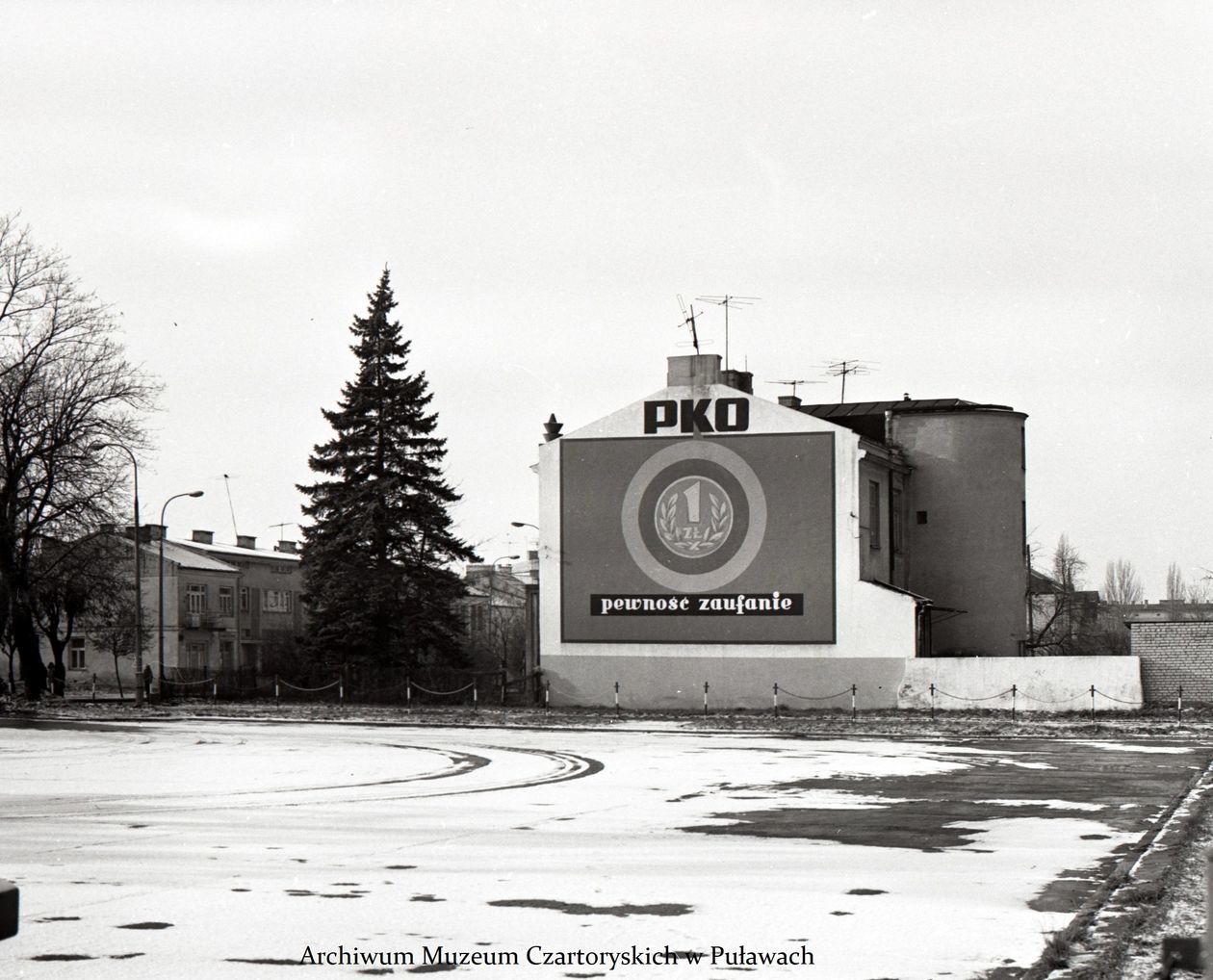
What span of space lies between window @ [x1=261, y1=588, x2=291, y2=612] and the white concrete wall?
2019 inches

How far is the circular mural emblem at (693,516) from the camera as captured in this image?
1917 inches

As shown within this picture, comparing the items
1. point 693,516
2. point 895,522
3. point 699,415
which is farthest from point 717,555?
point 895,522

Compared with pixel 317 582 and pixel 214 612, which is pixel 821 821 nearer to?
pixel 317 582

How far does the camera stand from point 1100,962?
8219 millimetres

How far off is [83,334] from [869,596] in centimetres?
2753

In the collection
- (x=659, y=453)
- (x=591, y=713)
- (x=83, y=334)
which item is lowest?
(x=591, y=713)

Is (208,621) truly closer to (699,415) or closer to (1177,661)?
(699,415)

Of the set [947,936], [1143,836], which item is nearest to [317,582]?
[1143,836]

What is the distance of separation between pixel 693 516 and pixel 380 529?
13019 millimetres

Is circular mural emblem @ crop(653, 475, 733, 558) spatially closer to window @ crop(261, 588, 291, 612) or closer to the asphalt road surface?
the asphalt road surface

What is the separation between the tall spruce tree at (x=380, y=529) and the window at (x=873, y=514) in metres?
15.9

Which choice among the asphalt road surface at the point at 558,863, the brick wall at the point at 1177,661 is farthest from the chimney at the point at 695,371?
the asphalt road surface at the point at 558,863

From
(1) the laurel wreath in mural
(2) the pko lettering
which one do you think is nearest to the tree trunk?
(1) the laurel wreath in mural

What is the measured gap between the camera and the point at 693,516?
162ft
